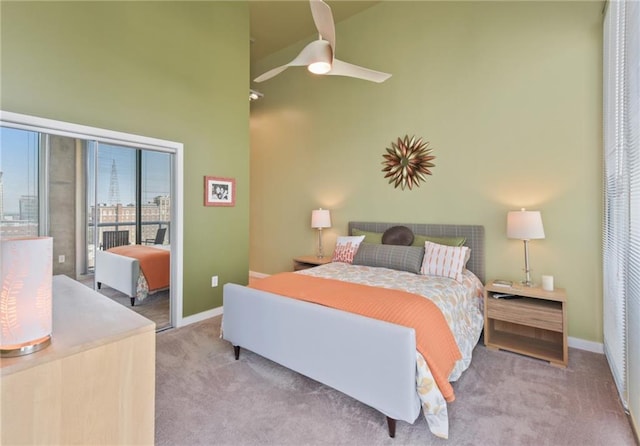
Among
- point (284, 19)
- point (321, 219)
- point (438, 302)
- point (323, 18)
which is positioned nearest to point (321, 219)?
point (321, 219)

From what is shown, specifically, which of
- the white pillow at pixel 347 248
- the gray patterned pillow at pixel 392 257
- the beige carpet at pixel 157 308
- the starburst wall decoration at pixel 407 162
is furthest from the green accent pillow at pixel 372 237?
the beige carpet at pixel 157 308

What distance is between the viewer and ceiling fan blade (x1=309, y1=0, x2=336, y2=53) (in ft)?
6.62

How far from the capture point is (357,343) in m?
1.86

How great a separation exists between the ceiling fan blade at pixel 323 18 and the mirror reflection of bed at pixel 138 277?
8.57 ft

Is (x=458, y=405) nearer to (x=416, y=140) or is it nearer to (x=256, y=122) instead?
(x=416, y=140)

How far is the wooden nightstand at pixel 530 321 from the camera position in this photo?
252 centimetres

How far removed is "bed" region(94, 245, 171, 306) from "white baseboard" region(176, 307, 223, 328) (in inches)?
17.0

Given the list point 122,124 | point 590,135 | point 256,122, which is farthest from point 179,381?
point 256,122

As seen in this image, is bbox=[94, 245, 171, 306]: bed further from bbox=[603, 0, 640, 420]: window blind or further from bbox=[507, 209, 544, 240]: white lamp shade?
bbox=[603, 0, 640, 420]: window blind

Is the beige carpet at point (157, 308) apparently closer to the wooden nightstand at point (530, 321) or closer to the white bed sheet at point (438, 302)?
the white bed sheet at point (438, 302)

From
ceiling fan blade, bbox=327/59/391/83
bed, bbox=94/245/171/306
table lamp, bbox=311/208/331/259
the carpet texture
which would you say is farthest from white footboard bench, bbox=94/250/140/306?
ceiling fan blade, bbox=327/59/391/83

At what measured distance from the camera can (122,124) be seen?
113 inches

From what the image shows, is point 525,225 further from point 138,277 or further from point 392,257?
point 138,277

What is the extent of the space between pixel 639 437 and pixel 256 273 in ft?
15.9
